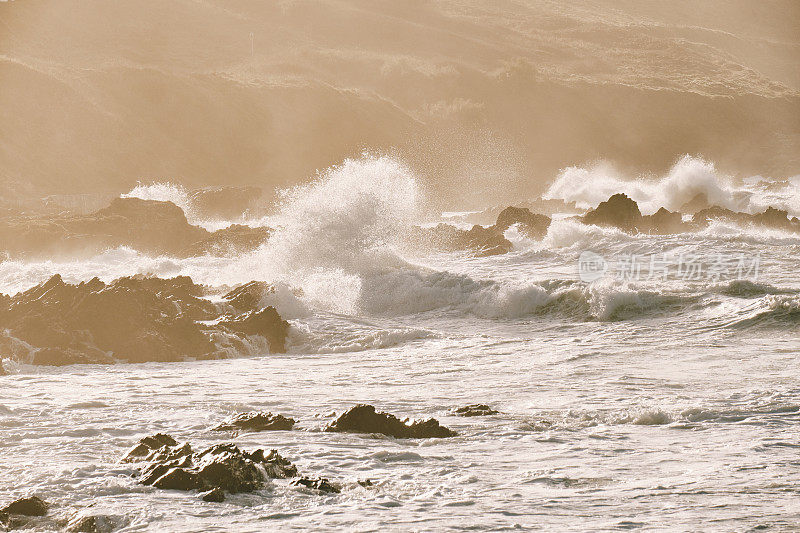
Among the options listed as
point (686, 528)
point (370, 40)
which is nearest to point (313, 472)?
point (686, 528)

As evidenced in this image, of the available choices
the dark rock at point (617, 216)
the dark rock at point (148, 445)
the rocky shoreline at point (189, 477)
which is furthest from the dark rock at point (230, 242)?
the rocky shoreline at point (189, 477)

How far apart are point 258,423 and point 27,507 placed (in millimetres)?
3324

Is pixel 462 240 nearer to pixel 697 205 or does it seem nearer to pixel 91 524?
pixel 697 205

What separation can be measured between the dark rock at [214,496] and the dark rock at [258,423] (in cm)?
247

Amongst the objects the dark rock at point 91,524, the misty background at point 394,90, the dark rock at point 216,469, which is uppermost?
the misty background at point 394,90

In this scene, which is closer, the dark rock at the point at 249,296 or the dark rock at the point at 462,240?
the dark rock at the point at 249,296

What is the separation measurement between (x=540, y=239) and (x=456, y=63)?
6912 cm

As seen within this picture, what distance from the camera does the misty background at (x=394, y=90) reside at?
60.3m

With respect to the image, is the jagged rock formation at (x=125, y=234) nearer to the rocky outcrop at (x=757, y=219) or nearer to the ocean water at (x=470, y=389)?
the ocean water at (x=470, y=389)

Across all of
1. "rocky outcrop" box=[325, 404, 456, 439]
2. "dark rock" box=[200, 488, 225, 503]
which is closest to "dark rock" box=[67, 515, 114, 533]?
"dark rock" box=[200, 488, 225, 503]

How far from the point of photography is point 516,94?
88.6 meters

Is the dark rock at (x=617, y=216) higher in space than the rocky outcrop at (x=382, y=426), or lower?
higher

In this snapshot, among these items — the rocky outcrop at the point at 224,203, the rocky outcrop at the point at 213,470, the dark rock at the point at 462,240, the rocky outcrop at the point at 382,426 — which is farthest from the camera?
the rocky outcrop at the point at 224,203

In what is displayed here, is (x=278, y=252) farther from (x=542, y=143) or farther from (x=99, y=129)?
(x=542, y=143)
